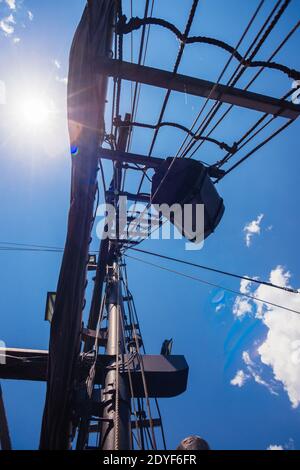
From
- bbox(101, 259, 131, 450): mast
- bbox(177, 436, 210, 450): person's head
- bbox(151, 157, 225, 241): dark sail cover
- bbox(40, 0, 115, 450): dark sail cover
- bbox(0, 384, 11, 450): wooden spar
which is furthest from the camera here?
bbox(151, 157, 225, 241): dark sail cover

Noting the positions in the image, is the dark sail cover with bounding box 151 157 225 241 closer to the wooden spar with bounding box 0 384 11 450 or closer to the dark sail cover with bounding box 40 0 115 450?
the dark sail cover with bounding box 40 0 115 450

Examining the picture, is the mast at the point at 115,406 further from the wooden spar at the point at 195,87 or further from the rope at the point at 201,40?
the rope at the point at 201,40

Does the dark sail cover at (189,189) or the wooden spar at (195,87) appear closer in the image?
the wooden spar at (195,87)

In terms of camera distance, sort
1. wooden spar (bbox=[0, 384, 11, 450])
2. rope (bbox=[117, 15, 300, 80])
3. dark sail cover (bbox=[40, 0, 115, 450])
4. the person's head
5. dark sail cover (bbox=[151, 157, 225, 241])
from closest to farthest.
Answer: wooden spar (bbox=[0, 384, 11, 450]), the person's head, dark sail cover (bbox=[40, 0, 115, 450]), rope (bbox=[117, 15, 300, 80]), dark sail cover (bbox=[151, 157, 225, 241])

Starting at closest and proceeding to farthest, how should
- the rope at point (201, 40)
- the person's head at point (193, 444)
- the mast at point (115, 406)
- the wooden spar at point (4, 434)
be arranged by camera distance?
the wooden spar at point (4, 434) < the person's head at point (193, 444) < the mast at point (115, 406) < the rope at point (201, 40)

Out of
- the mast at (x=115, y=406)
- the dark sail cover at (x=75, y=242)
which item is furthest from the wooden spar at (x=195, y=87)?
the mast at (x=115, y=406)

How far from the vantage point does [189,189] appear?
3760mm

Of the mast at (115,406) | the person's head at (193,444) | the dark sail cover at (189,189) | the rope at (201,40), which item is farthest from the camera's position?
the dark sail cover at (189,189)

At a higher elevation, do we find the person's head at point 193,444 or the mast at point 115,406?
the person's head at point 193,444

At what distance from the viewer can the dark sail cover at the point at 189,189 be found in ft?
12.3

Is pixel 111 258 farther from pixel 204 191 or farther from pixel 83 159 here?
pixel 83 159

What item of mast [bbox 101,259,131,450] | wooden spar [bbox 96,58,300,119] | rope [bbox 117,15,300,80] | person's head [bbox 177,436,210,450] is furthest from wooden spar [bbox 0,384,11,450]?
rope [bbox 117,15,300,80]

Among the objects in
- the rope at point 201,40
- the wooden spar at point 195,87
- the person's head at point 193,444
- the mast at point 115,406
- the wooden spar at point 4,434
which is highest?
the rope at point 201,40

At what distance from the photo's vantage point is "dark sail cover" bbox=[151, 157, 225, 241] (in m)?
3.75
